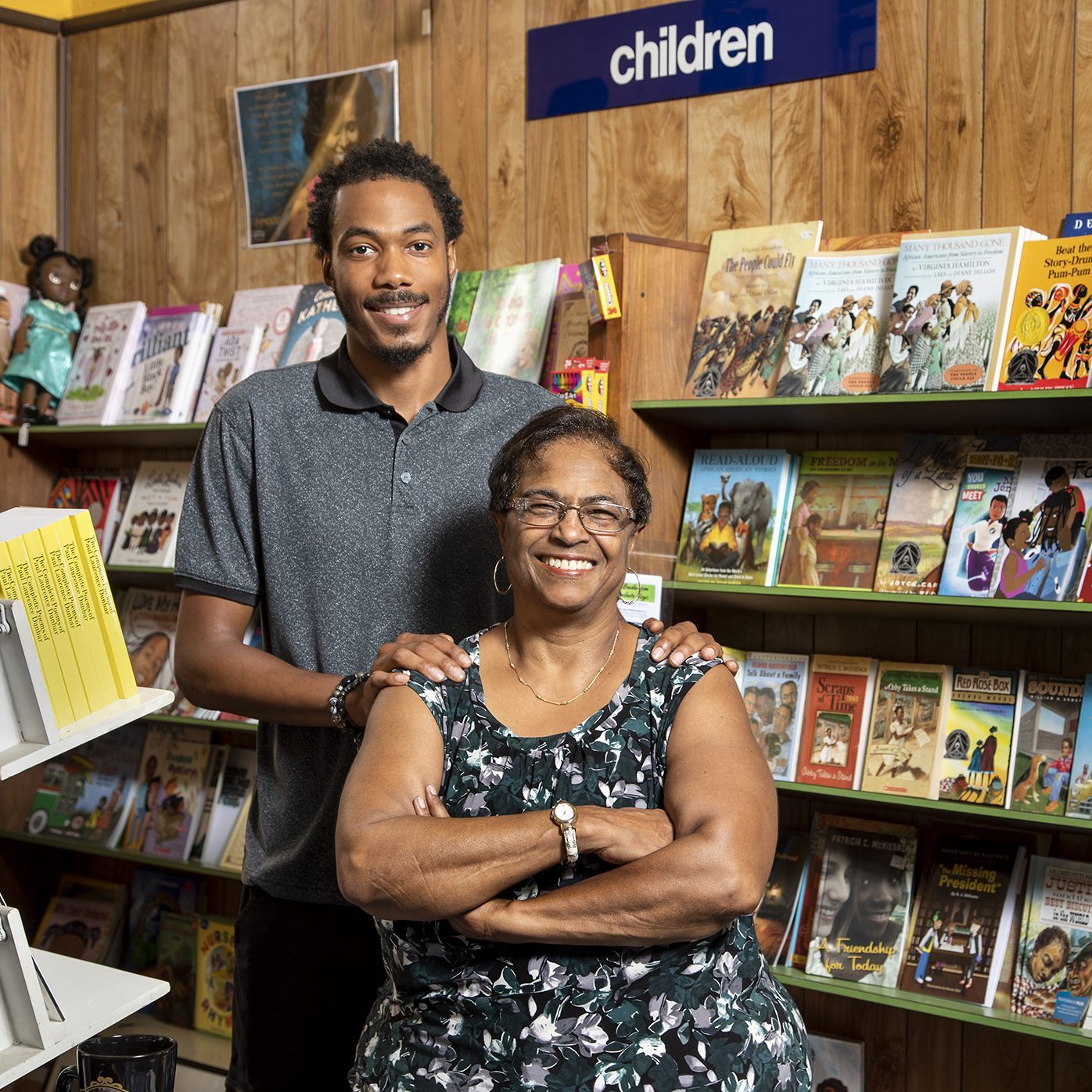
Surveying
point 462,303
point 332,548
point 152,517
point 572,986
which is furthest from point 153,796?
point 572,986

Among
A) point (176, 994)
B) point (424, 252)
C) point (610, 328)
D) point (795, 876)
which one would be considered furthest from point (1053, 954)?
point (176, 994)

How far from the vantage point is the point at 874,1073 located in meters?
2.86

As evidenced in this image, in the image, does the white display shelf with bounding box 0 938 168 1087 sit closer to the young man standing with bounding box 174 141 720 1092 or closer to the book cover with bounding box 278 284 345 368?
the young man standing with bounding box 174 141 720 1092

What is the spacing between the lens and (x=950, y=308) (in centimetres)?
253

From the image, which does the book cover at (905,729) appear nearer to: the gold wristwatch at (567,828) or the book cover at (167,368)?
the gold wristwatch at (567,828)

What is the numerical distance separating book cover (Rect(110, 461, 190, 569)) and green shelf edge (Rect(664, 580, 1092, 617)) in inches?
62.9

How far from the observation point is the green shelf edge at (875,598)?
2.38 m

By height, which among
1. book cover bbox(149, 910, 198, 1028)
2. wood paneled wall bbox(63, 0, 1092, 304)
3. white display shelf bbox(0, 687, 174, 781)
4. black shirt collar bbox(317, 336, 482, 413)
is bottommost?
book cover bbox(149, 910, 198, 1028)

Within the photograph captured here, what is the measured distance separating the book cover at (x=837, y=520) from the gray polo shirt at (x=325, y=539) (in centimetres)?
101

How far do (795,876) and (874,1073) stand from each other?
48cm

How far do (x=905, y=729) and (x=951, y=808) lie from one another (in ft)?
0.69

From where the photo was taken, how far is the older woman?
1.50 metres

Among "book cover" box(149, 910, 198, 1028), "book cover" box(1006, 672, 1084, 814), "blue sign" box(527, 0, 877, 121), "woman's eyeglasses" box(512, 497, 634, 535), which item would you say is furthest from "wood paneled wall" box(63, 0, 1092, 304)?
"book cover" box(149, 910, 198, 1028)

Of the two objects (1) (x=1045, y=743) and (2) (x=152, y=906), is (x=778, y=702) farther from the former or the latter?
(2) (x=152, y=906)
